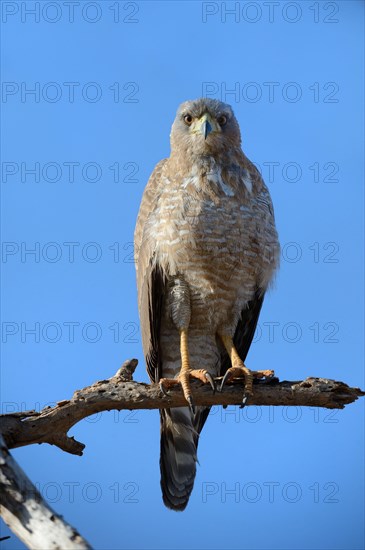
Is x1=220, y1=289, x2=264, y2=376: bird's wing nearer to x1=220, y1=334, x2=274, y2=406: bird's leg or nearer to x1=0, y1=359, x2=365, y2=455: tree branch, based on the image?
x1=220, y1=334, x2=274, y2=406: bird's leg

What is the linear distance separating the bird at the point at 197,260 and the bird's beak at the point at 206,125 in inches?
0.5

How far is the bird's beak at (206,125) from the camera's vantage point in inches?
287

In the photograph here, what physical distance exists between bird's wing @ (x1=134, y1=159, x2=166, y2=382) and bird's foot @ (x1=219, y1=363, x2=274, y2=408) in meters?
0.92

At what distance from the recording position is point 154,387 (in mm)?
6156

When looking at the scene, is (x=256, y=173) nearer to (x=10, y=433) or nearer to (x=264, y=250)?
(x=264, y=250)

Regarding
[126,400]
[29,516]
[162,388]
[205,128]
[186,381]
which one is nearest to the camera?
[29,516]

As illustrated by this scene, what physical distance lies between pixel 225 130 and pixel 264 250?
1.17 metres

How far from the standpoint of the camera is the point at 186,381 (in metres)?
6.38

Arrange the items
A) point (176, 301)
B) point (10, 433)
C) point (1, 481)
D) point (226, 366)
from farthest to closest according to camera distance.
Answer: point (226, 366) < point (176, 301) < point (10, 433) < point (1, 481)

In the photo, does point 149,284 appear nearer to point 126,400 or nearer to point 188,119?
point 126,400

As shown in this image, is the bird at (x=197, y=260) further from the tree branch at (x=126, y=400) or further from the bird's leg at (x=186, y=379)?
the tree branch at (x=126, y=400)

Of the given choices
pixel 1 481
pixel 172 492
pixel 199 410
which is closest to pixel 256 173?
pixel 199 410

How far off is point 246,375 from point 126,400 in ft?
3.29

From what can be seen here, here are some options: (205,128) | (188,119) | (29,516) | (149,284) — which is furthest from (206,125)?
(29,516)
